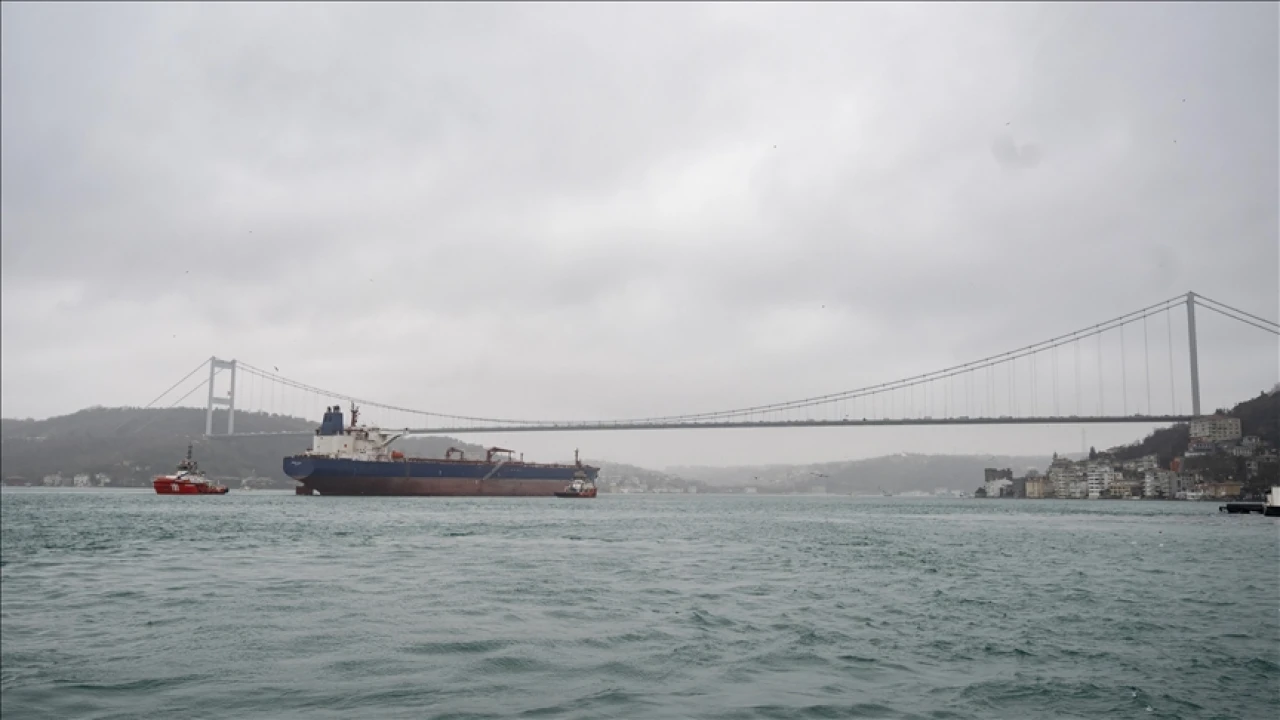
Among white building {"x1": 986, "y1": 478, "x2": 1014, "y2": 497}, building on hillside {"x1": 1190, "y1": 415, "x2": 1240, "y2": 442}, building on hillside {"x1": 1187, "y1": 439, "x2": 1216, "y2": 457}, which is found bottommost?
white building {"x1": 986, "y1": 478, "x2": 1014, "y2": 497}

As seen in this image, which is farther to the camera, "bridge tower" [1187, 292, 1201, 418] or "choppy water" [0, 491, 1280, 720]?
"bridge tower" [1187, 292, 1201, 418]

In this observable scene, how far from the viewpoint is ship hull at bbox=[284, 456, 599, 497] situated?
68.2m

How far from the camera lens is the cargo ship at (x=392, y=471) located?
6862 centimetres

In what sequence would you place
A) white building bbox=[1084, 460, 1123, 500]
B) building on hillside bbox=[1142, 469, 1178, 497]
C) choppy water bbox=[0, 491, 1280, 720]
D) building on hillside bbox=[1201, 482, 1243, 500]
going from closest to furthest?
choppy water bbox=[0, 491, 1280, 720] < building on hillside bbox=[1201, 482, 1243, 500] < building on hillside bbox=[1142, 469, 1178, 497] < white building bbox=[1084, 460, 1123, 500]

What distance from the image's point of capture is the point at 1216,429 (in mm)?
73938

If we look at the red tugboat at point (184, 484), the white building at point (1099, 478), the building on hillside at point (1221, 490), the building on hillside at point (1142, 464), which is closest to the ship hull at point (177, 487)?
the red tugboat at point (184, 484)

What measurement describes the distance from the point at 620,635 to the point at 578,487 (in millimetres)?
71859

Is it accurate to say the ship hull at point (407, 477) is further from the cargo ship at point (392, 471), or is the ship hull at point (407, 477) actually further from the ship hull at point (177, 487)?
the ship hull at point (177, 487)

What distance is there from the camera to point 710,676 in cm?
778

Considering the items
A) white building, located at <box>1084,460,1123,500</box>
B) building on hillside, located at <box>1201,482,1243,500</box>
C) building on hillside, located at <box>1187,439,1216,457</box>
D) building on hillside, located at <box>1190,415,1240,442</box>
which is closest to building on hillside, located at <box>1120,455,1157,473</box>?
white building, located at <box>1084,460,1123,500</box>

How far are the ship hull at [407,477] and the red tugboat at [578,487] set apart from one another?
4.11 metres

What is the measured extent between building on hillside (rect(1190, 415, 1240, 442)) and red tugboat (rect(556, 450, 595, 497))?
5563cm

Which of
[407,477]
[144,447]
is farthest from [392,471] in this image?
[144,447]

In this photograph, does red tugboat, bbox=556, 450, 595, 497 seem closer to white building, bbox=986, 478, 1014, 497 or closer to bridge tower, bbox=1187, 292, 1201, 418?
bridge tower, bbox=1187, 292, 1201, 418
